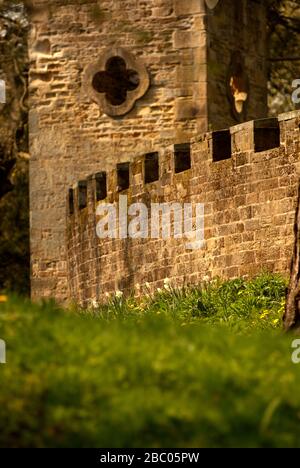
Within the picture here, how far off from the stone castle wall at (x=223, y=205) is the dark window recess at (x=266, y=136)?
0.03ft

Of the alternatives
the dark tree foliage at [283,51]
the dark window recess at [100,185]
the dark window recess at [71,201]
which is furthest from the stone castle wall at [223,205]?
the dark tree foliage at [283,51]

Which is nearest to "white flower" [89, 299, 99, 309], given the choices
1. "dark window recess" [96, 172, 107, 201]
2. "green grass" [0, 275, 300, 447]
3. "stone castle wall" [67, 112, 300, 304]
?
"stone castle wall" [67, 112, 300, 304]

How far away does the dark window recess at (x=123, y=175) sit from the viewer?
20.8 metres

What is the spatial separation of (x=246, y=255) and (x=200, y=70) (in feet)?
20.7

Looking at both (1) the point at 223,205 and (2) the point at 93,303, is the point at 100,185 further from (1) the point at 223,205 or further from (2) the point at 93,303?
(1) the point at 223,205

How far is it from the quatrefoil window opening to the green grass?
50.1 feet

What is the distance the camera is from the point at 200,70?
2372 cm

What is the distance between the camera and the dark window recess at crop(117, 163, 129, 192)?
20.8m

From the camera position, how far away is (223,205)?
1841cm

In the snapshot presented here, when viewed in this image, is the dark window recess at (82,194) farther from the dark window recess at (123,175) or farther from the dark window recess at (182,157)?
the dark window recess at (182,157)

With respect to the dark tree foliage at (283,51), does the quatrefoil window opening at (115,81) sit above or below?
below

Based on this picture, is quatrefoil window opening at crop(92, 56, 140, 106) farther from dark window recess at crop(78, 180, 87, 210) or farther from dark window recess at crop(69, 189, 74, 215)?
dark window recess at crop(78, 180, 87, 210)

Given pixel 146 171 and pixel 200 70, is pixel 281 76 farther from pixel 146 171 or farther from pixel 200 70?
pixel 146 171

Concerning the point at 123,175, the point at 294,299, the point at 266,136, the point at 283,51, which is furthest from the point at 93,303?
the point at 283,51
